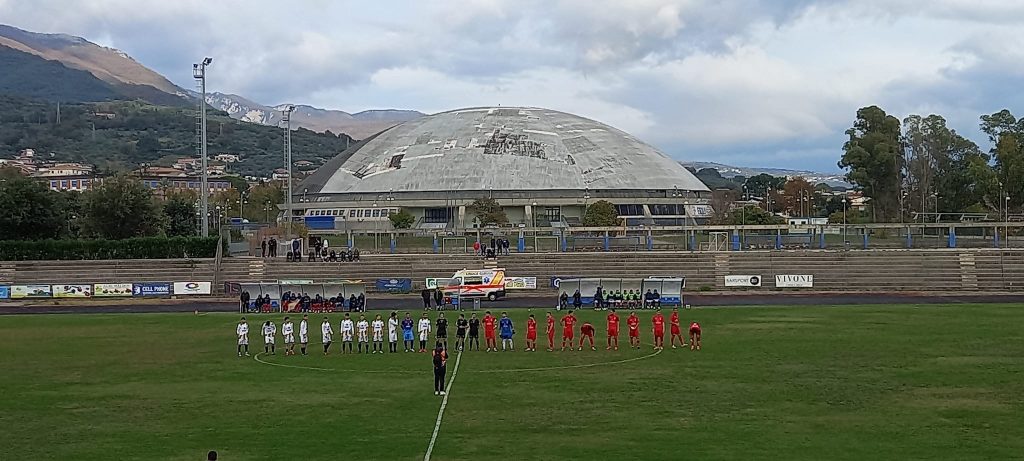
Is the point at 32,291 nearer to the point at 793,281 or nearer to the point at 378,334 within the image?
the point at 378,334

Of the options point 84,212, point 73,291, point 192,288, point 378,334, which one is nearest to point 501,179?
point 84,212

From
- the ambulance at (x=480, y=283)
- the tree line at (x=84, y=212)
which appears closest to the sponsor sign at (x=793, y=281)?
the ambulance at (x=480, y=283)

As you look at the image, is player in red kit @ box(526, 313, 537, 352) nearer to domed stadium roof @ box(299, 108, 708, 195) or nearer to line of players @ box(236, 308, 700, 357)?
line of players @ box(236, 308, 700, 357)

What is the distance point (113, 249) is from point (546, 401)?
4923 centimetres

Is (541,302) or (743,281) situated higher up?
(743,281)

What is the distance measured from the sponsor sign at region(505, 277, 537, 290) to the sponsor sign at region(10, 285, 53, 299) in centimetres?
2479

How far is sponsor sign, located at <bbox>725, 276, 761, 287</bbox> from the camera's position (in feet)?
186

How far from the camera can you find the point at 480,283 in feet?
173

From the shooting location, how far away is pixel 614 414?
19.8m

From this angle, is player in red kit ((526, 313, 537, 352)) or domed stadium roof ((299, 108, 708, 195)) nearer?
player in red kit ((526, 313, 537, 352))

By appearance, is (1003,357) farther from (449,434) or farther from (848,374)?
(449,434)

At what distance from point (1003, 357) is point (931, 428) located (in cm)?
1095

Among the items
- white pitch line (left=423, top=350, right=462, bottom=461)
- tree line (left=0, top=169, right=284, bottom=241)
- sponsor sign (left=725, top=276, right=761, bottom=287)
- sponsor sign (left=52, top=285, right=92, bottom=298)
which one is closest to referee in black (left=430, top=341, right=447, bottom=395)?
white pitch line (left=423, top=350, right=462, bottom=461)

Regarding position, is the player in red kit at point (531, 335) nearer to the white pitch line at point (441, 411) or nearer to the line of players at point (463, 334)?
the line of players at point (463, 334)
